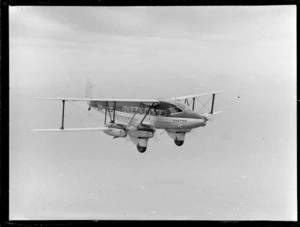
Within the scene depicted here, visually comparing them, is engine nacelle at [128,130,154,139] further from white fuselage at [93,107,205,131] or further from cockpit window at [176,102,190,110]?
cockpit window at [176,102,190,110]

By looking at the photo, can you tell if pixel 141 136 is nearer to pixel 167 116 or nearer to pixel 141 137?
pixel 141 137

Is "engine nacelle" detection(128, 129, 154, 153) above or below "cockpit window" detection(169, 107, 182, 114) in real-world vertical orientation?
below

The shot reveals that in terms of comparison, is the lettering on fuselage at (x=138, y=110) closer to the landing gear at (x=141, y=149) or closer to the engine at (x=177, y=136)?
the engine at (x=177, y=136)

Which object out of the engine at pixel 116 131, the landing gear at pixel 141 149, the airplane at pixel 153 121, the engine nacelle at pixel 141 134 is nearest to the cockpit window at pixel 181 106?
the airplane at pixel 153 121

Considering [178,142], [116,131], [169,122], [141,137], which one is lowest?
[178,142]

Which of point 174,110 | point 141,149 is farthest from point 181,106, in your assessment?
point 141,149

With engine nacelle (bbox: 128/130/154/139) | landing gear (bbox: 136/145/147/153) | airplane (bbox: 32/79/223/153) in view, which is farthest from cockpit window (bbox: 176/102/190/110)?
landing gear (bbox: 136/145/147/153)

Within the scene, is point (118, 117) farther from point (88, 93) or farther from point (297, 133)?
point (297, 133)
